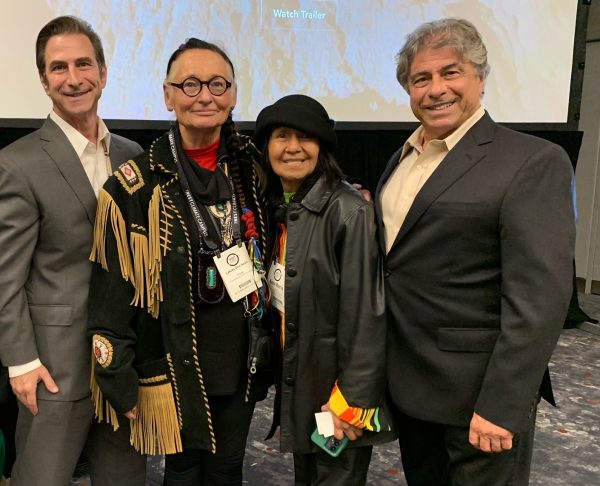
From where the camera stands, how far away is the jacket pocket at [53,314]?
147 centimetres

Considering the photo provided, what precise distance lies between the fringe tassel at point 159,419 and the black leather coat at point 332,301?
0.33 metres

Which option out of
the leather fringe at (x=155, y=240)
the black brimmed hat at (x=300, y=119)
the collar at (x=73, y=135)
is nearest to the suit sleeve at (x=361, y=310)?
the black brimmed hat at (x=300, y=119)

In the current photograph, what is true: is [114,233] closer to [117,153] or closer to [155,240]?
[155,240]

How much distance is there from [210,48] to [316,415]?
100 cm

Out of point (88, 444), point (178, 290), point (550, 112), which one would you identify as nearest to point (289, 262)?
point (178, 290)

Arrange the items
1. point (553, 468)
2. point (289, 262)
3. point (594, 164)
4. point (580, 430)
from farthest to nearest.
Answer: point (594, 164)
point (580, 430)
point (553, 468)
point (289, 262)

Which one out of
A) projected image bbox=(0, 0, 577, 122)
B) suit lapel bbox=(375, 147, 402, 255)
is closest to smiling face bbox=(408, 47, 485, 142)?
suit lapel bbox=(375, 147, 402, 255)

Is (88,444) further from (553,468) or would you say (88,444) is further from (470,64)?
(553,468)

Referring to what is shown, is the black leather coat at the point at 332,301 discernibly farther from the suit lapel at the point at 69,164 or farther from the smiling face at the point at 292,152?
the suit lapel at the point at 69,164

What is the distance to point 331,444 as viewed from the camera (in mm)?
1452

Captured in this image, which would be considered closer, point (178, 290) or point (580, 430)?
point (178, 290)

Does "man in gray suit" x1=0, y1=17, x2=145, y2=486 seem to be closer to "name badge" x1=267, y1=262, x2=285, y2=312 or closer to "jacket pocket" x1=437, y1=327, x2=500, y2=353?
"name badge" x1=267, y1=262, x2=285, y2=312

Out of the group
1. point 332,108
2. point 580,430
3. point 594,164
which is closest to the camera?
point 580,430

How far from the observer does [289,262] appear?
4.68ft
